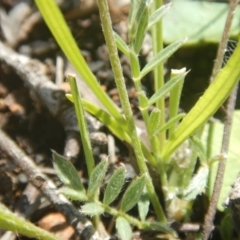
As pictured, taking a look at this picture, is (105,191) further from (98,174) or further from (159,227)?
(159,227)

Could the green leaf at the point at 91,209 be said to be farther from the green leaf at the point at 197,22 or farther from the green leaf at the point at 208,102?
the green leaf at the point at 197,22

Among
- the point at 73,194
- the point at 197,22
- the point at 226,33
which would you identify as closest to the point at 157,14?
the point at 226,33

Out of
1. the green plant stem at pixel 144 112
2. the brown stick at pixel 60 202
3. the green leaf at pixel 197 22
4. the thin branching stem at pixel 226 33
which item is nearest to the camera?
the green plant stem at pixel 144 112

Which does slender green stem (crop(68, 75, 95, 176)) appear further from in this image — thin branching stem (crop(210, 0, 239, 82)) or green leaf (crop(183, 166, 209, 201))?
thin branching stem (crop(210, 0, 239, 82))

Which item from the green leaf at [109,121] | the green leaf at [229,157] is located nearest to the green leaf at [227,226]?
the green leaf at [229,157]

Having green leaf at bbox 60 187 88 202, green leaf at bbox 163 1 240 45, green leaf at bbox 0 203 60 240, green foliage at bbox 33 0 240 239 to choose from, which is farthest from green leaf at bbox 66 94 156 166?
green leaf at bbox 163 1 240 45
